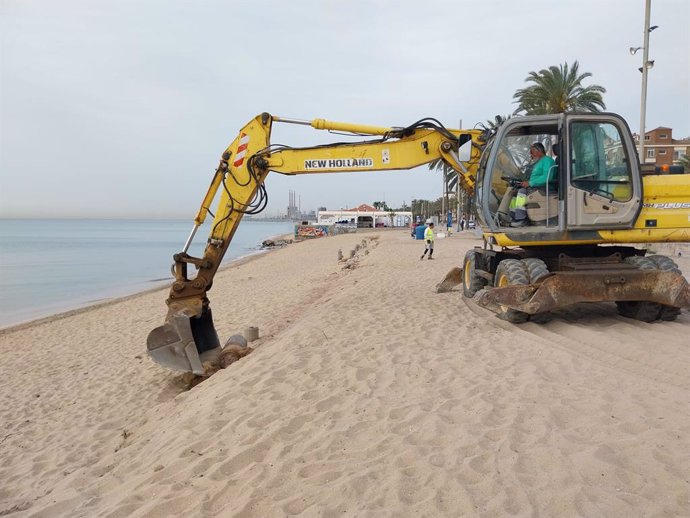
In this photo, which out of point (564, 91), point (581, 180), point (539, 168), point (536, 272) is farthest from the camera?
point (564, 91)

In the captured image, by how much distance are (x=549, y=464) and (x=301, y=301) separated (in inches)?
439

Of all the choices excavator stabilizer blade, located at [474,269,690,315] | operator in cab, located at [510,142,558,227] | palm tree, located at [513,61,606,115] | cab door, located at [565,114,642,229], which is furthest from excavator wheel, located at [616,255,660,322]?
palm tree, located at [513,61,606,115]

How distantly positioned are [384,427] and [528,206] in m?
4.74

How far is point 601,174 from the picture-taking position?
23.3 ft

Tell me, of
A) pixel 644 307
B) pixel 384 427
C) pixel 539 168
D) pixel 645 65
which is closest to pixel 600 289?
pixel 644 307

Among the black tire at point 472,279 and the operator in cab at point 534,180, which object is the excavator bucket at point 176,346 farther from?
the black tire at point 472,279

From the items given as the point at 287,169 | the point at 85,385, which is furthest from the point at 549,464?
the point at 85,385

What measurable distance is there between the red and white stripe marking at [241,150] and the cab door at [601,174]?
200 inches

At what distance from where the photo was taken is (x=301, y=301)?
1423 cm

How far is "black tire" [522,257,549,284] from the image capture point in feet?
23.4

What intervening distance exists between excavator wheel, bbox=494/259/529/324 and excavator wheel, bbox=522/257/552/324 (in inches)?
2.4

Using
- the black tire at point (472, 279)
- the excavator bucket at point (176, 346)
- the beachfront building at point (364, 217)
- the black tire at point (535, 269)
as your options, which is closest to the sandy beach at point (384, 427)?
the excavator bucket at point (176, 346)

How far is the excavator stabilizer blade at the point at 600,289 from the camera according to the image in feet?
22.5

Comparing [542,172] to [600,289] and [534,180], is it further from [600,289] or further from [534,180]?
[600,289]
